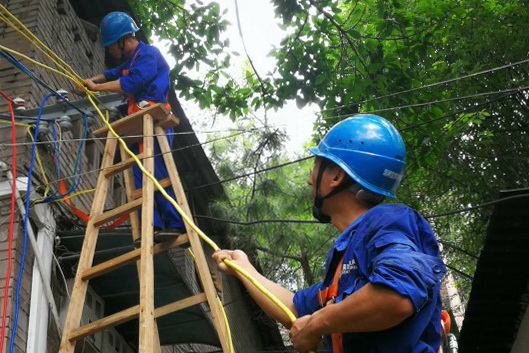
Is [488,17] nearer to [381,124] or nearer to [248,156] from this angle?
[248,156]

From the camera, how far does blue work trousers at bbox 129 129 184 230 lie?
19.6 ft

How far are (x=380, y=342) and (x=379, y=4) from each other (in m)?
7.10

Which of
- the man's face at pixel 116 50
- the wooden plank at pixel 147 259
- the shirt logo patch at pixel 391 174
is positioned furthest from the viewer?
the man's face at pixel 116 50

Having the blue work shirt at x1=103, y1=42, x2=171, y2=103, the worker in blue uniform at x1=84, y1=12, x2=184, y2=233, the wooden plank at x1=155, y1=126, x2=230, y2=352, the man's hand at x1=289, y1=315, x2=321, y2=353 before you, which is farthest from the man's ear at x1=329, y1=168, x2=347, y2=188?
the blue work shirt at x1=103, y1=42, x2=171, y2=103

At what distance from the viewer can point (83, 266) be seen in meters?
4.90

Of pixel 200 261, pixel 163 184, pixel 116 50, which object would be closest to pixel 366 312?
pixel 200 261

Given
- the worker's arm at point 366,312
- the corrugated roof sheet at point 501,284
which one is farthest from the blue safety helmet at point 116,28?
the worker's arm at point 366,312

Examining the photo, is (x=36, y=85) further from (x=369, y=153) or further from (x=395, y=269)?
(x=395, y=269)

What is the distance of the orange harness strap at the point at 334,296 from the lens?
98.6 inches

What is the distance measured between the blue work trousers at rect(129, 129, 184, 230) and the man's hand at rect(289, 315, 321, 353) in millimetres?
3451

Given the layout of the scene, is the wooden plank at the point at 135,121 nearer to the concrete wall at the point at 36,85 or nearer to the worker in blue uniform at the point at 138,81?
the worker in blue uniform at the point at 138,81

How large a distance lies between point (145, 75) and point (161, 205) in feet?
3.80

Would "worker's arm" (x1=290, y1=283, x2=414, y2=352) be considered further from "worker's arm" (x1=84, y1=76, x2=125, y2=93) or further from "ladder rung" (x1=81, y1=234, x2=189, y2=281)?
"worker's arm" (x1=84, y1=76, x2=125, y2=93)

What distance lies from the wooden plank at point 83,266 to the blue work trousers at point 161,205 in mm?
385
